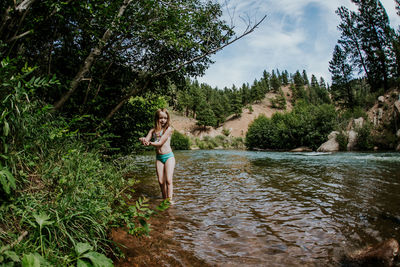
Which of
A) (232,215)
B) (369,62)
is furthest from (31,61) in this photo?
(369,62)

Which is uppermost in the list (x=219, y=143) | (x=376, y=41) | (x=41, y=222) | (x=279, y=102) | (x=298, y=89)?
(x=298, y=89)

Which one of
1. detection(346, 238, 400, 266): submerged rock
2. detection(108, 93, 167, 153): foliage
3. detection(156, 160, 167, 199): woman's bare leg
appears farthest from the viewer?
detection(108, 93, 167, 153): foliage

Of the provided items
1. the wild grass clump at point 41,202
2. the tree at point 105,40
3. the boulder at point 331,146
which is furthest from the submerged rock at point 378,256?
the boulder at point 331,146

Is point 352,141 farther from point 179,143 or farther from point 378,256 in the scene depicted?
point 179,143

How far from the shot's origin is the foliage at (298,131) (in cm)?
3831

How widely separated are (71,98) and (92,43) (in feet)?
5.25

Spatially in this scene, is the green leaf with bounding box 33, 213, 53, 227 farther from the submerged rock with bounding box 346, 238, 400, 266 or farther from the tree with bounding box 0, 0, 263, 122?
the submerged rock with bounding box 346, 238, 400, 266

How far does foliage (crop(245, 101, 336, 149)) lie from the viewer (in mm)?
38312

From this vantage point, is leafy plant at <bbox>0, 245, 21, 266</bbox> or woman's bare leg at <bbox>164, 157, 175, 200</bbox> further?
woman's bare leg at <bbox>164, 157, 175, 200</bbox>

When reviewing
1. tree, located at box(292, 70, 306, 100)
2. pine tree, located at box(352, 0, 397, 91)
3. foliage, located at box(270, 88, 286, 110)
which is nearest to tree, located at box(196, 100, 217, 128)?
foliage, located at box(270, 88, 286, 110)

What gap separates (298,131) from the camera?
42.4m

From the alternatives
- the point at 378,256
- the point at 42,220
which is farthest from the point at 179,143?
the point at 42,220

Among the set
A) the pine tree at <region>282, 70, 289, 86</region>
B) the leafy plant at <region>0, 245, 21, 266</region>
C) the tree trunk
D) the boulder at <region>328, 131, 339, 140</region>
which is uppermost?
the pine tree at <region>282, 70, 289, 86</region>

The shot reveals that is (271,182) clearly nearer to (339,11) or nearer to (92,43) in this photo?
(92,43)
